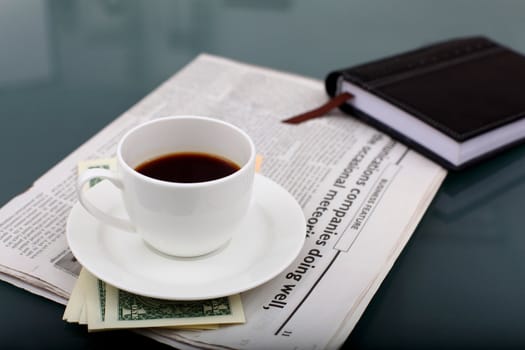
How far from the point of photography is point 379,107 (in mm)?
935

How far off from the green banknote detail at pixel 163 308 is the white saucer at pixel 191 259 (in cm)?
2

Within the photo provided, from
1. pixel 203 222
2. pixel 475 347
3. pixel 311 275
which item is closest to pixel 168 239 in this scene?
pixel 203 222

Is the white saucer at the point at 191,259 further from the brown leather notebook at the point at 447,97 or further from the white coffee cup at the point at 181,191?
the brown leather notebook at the point at 447,97

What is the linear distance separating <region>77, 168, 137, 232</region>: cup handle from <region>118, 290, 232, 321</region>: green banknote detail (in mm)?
66

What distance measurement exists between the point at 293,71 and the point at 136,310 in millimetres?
607

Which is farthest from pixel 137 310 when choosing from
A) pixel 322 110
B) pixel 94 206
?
pixel 322 110

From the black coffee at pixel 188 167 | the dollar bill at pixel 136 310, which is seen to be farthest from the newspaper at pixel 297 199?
the black coffee at pixel 188 167

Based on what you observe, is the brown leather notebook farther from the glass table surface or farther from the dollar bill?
the dollar bill

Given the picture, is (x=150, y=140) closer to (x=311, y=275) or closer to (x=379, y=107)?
(x=311, y=275)

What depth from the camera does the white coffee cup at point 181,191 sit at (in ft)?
1.91

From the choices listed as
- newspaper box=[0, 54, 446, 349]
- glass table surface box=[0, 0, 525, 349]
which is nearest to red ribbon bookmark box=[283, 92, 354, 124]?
newspaper box=[0, 54, 446, 349]

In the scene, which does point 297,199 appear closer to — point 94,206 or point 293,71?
point 94,206

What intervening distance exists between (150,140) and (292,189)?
8.2 inches

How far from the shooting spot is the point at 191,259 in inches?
25.0
